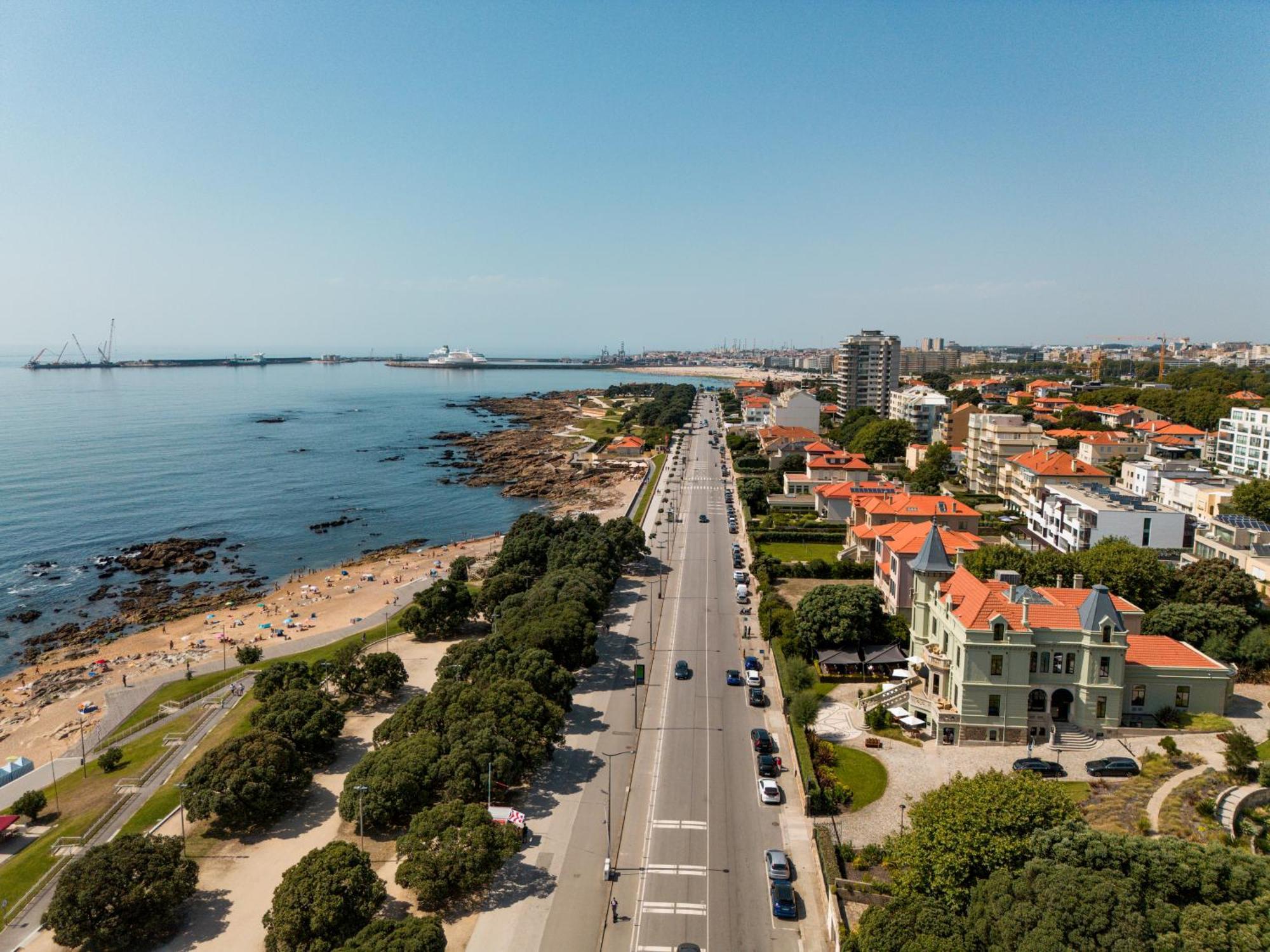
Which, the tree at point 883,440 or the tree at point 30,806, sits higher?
the tree at point 883,440

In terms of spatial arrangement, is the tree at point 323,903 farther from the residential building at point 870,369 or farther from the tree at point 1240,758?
the residential building at point 870,369

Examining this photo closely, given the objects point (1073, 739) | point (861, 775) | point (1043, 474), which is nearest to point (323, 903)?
point (861, 775)

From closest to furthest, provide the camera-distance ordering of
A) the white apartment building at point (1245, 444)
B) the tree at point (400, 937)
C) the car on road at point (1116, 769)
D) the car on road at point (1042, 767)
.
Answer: the tree at point (400, 937) < the car on road at point (1116, 769) < the car on road at point (1042, 767) < the white apartment building at point (1245, 444)

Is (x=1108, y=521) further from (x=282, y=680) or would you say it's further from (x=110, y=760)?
(x=110, y=760)

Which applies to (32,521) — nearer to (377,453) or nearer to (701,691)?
(377,453)

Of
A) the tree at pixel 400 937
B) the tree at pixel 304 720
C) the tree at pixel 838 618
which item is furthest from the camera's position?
the tree at pixel 838 618

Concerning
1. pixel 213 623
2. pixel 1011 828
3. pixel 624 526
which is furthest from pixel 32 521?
pixel 1011 828

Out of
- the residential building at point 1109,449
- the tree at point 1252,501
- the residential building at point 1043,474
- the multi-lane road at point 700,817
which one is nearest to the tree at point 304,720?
the multi-lane road at point 700,817
